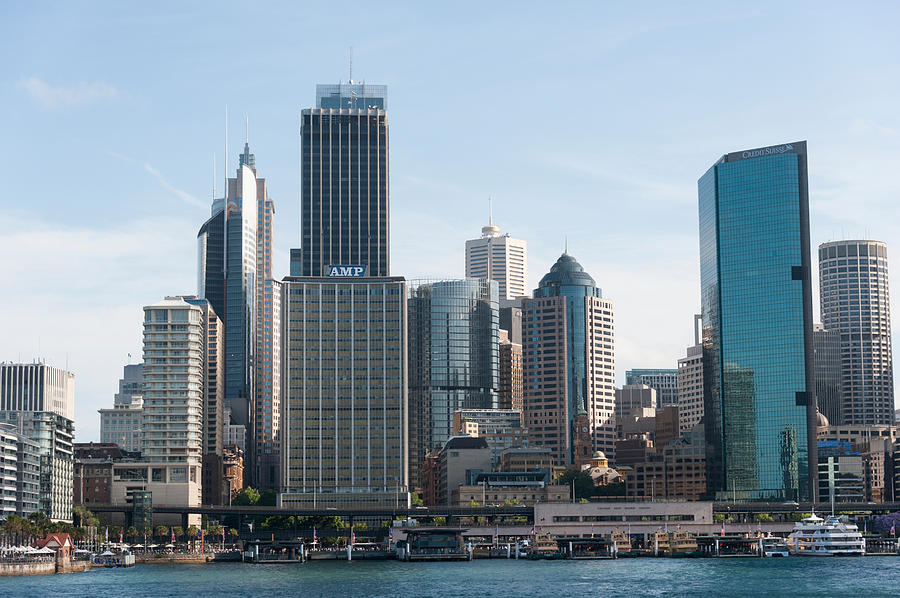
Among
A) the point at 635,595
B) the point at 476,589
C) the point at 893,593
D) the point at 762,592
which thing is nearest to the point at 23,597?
the point at 476,589

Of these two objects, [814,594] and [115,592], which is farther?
[115,592]

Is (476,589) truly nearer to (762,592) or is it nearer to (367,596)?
(367,596)

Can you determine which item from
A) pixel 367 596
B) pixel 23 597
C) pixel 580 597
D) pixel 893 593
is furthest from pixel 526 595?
pixel 23 597

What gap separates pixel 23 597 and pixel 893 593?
118 m

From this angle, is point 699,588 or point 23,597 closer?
point 23,597

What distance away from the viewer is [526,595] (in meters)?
186

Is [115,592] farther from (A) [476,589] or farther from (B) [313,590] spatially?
(A) [476,589]

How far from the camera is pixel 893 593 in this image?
602 ft

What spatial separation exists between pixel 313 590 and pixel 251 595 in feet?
36.3

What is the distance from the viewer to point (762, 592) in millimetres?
189000

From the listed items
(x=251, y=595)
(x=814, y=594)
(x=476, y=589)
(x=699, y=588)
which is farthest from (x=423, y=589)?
(x=814, y=594)

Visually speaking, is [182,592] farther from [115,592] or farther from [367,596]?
[367,596]

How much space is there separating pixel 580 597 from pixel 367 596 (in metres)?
29.0

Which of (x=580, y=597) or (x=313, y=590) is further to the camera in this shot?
(x=313, y=590)
